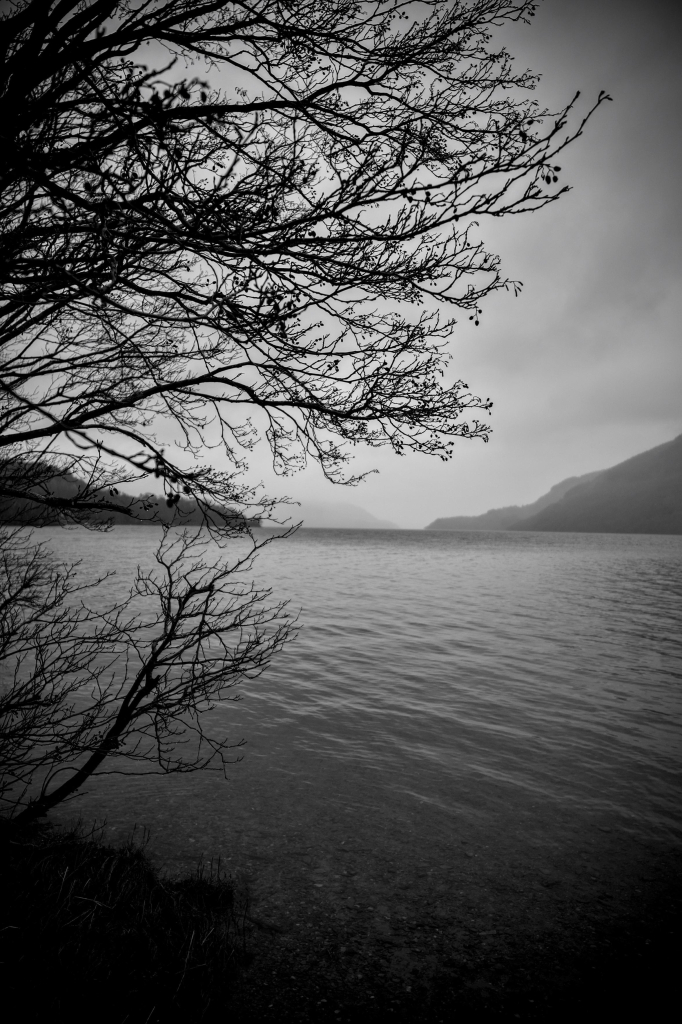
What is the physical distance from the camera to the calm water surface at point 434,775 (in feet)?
21.8

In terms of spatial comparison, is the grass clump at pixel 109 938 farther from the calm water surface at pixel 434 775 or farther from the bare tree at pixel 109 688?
the calm water surface at pixel 434 775

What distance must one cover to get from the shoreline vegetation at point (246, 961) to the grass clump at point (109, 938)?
13mm

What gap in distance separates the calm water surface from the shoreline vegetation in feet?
2.24

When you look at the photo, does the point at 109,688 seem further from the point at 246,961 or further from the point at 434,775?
the point at 434,775

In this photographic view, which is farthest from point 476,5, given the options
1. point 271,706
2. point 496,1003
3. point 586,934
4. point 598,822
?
point 271,706

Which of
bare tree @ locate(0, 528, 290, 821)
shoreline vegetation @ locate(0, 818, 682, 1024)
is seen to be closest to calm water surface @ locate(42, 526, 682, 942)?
shoreline vegetation @ locate(0, 818, 682, 1024)

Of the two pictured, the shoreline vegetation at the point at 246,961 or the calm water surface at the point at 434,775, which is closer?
the shoreline vegetation at the point at 246,961

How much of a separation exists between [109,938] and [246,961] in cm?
134

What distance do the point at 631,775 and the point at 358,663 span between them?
8344 millimetres

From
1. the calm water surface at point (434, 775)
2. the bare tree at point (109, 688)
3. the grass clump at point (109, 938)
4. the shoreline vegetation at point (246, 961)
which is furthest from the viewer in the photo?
the calm water surface at point (434, 775)

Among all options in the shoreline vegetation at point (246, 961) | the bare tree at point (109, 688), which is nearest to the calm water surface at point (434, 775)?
the shoreline vegetation at point (246, 961)

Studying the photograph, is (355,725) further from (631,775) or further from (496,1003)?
(496,1003)

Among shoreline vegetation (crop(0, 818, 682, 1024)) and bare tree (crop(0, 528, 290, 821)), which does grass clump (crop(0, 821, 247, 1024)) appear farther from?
bare tree (crop(0, 528, 290, 821))

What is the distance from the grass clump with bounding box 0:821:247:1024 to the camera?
376 cm
